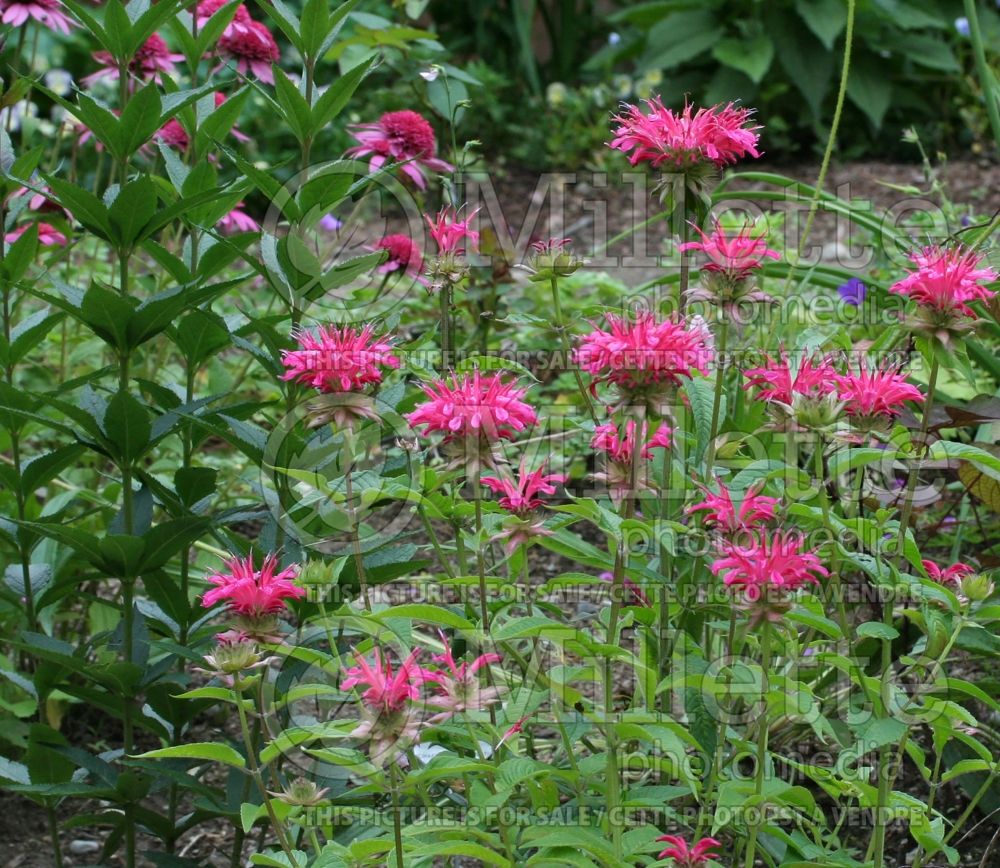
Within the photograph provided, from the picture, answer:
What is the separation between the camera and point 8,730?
178 centimetres

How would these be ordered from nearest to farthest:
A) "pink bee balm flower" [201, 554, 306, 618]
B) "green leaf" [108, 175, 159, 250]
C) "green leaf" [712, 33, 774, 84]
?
"pink bee balm flower" [201, 554, 306, 618], "green leaf" [108, 175, 159, 250], "green leaf" [712, 33, 774, 84]

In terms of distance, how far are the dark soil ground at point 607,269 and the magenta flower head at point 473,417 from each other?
13.0 inches

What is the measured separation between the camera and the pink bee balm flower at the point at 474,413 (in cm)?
104

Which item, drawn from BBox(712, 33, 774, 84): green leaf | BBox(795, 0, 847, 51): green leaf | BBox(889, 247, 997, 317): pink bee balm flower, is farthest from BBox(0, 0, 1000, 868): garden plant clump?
BBox(795, 0, 847, 51): green leaf

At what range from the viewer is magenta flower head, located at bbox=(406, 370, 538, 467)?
104 cm

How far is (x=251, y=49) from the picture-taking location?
1.98 meters

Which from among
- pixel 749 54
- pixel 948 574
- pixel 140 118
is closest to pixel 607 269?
pixel 749 54

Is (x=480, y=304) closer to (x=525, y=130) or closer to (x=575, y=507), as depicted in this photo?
(x=575, y=507)

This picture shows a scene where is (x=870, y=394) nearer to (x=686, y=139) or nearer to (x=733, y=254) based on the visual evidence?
(x=733, y=254)

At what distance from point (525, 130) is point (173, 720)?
3.37 meters

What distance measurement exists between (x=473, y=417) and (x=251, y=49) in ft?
3.85

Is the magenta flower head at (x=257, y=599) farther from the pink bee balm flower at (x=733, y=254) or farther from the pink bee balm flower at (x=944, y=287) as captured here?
the pink bee balm flower at (x=944, y=287)

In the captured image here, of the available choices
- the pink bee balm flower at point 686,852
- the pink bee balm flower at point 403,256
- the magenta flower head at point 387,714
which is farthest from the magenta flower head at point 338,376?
the pink bee balm flower at point 403,256

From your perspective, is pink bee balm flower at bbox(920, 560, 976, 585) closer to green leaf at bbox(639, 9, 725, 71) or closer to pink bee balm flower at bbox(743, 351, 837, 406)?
pink bee balm flower at bbox(743, 351, 837, 406)
